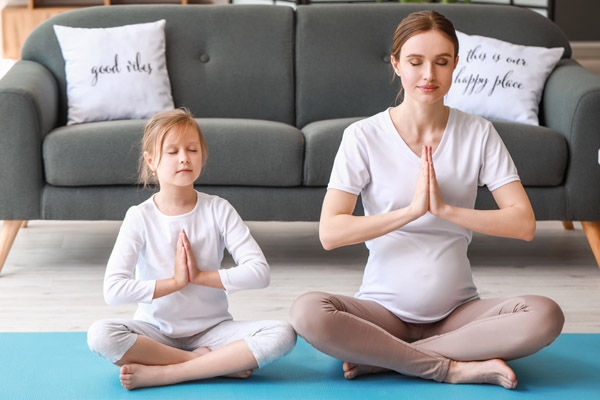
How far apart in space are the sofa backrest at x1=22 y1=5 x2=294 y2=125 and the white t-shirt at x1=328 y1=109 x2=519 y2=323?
1376 mm

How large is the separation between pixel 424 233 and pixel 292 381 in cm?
44

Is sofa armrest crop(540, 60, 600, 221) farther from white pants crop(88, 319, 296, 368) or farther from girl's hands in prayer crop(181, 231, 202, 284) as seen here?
girl's hands in prayer crop(181, 231, 202, 284)

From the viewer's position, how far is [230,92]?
312cm

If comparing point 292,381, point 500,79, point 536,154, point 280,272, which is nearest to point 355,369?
point 292,381

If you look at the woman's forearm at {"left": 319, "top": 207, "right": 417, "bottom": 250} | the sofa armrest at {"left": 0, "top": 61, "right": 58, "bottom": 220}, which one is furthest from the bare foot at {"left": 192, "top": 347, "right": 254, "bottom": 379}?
the sofa armrest at {"left": 0, "top": 61, "right": 58, "bottom": 220}

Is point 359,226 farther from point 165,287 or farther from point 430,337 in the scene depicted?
point 165,287

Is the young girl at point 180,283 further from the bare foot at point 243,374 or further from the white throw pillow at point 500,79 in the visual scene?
the white throw pillow at point 500,79

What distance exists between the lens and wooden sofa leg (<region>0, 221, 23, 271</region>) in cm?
263

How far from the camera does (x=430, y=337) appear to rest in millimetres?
1758

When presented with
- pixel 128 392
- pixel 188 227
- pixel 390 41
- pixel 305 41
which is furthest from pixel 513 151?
pixel 128 392

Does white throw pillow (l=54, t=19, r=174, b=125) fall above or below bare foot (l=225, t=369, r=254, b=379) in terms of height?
above

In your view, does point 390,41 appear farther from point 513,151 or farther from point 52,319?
point 52,319

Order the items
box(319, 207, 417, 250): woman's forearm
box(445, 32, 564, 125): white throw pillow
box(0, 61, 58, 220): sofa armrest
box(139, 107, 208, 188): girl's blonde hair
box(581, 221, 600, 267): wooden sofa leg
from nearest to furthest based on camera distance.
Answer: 1. box(319, 207, 417, 250): woman's forearm
2. box(139, 107, 208, 188): girl's blonde hair
3. box(0, 61, 58, 220): sofa armrest
4. box(581, 221, 600, 267): wooden sofa leg
5. box(445, 32, 564, 125): white throw pillow

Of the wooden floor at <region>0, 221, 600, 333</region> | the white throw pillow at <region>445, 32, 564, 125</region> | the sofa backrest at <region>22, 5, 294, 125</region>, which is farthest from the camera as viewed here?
the sofa backrest at <region>22, 5, 294, 125</region>
